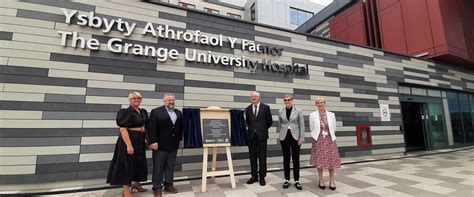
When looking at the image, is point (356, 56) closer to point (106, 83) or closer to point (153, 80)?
point (153, 80)

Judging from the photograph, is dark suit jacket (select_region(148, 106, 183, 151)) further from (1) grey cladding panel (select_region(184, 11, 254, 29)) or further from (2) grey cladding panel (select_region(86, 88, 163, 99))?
(1) grey cladding panel (select_region(184, 11, 254, 29))

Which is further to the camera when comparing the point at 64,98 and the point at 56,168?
the point at 64,98

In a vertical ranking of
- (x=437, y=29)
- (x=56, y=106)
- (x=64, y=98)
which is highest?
(x=437, y=29)

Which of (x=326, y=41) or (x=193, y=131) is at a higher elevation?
(x=326, y=41)

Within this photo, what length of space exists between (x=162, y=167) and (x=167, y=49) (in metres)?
2.45

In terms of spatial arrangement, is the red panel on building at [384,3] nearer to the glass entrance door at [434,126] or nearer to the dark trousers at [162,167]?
the glass entrance door at [434,126]

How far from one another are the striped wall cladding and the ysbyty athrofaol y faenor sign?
0.09 metres

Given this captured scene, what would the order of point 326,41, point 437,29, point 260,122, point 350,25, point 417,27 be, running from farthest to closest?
point 350,25, point 417,27, point 437,29, point 326,41, point 260,122

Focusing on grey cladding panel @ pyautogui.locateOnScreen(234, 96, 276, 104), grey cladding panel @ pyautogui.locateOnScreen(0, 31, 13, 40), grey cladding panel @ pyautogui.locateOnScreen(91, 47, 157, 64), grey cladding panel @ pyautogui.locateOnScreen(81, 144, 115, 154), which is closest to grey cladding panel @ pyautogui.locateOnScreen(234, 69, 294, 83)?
grey cladding panel @ pyautogui.locateOnScreen(234, 96, 276, 104)

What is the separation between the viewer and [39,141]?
3.60 meters

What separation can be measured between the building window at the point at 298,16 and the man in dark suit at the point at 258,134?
17405 mm

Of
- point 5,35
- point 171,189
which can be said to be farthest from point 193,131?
point 5,35

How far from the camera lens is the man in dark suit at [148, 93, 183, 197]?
3.25 metres

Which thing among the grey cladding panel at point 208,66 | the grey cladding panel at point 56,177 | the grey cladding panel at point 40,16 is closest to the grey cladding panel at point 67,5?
the grey cladding panel at point 40,16
